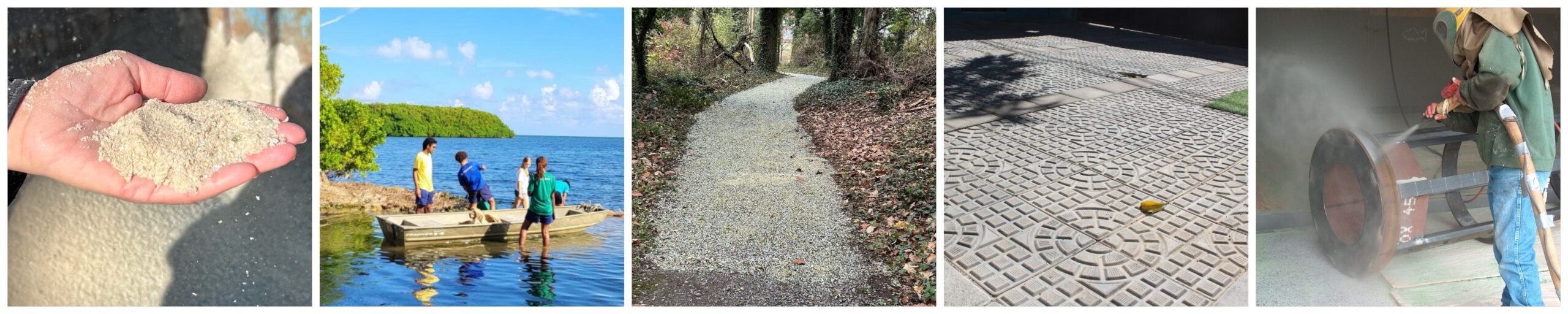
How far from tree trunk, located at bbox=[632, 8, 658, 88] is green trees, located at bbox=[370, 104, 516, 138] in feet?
2.87

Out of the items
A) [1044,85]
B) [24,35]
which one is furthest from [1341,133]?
[24,35]

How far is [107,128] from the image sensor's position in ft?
11.0

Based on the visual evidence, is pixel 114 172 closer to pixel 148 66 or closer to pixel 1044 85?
Answer: pixel 148 66

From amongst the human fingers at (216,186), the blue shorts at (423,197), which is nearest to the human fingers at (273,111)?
the human fingers at (216,186)

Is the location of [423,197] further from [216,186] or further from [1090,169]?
[1090,169]

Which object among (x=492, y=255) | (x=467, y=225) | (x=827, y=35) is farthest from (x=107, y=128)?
(x=827, y=35)

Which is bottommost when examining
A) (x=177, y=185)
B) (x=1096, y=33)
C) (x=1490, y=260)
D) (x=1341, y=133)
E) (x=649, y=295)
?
(x=649, y=295)

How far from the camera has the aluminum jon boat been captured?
352 cm

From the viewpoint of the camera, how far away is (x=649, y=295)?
3.71 metres

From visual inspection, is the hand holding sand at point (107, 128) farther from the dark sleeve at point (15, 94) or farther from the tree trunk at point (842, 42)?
the tree trunk at point (842, 42)

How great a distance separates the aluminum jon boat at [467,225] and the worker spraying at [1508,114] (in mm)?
3529
